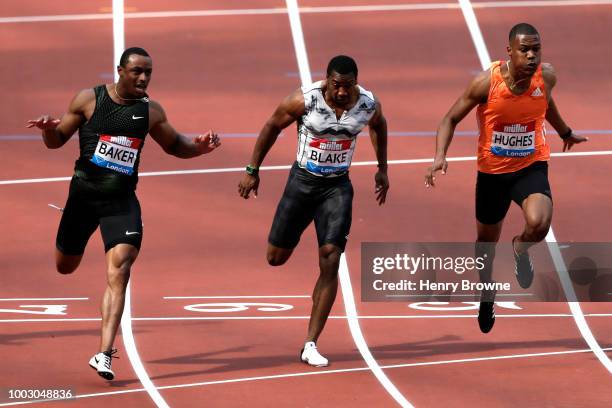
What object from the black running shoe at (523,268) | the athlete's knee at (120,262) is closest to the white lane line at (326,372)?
the black running shoe at (523,268)

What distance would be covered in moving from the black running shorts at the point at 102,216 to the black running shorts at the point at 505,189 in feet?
9.78

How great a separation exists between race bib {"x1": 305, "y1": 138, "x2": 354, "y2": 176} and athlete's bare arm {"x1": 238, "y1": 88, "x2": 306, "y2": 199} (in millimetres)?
261

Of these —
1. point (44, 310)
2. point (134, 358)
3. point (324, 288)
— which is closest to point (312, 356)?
point (324, 288)

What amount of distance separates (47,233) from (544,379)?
20.7 ft

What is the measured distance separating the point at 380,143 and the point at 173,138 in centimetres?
168

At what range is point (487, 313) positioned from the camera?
47.1 ft

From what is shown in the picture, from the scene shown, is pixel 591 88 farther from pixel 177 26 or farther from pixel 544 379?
pixel 544 379

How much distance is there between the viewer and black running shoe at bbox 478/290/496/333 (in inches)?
565

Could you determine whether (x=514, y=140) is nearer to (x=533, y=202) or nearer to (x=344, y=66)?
(x=533, y=202)

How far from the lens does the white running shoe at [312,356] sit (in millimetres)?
13523

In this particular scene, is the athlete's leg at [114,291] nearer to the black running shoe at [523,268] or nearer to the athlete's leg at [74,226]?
the athlete's leg at [74,226]

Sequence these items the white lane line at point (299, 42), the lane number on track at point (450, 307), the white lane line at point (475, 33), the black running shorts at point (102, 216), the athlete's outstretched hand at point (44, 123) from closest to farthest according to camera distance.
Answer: the athlete's outstretched hand at point (44, 123) → the black running shorts at point (102, 216) → the lane number on track at point (450, 307) → the white lane line at point (299, 42) → the white lane line at point (475, 33)

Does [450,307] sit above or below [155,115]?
below

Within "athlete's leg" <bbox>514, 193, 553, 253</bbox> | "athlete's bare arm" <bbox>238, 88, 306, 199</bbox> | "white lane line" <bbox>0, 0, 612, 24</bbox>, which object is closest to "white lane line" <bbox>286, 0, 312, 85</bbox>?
"white lane line" <bbox>0, 0, 612, 24</bbox>
